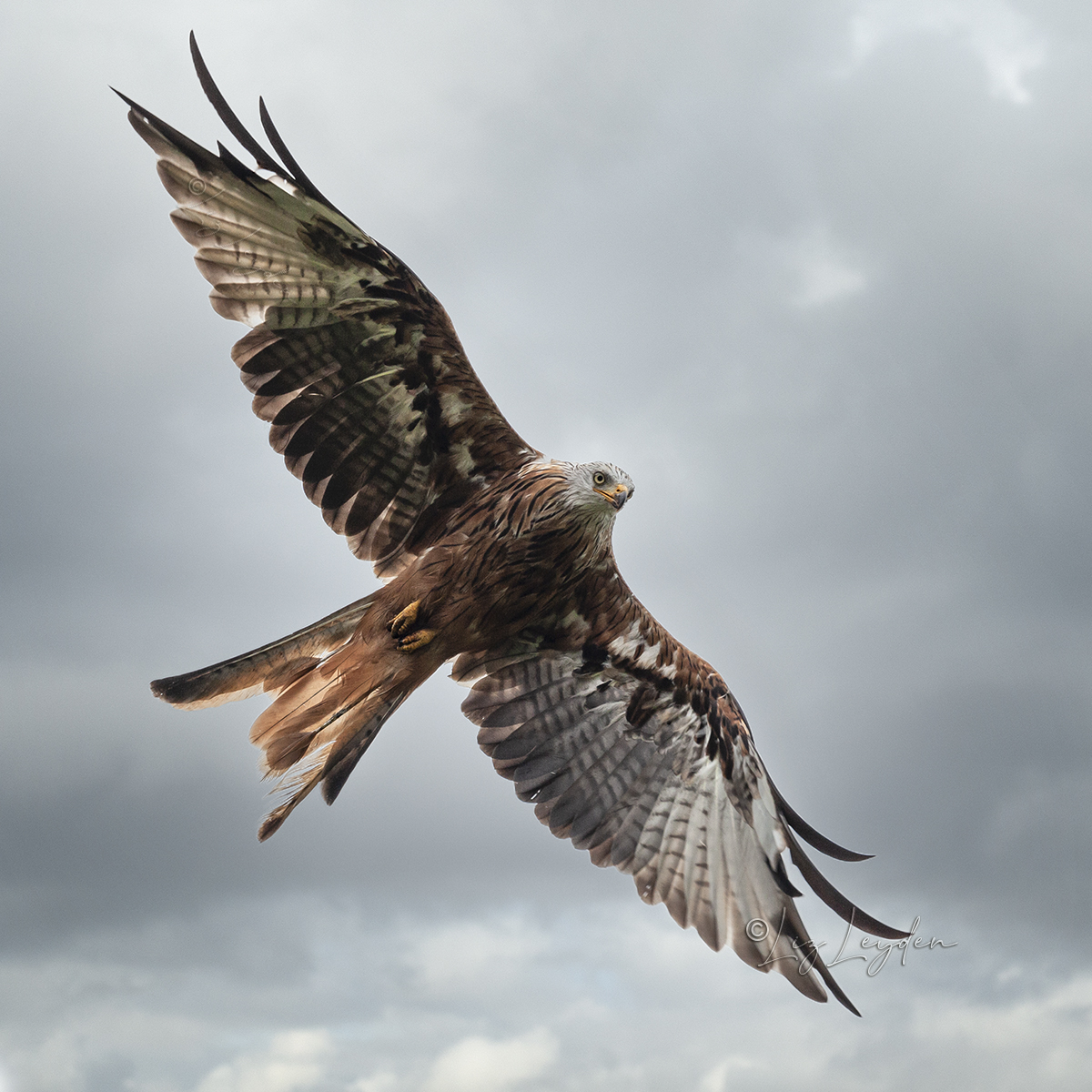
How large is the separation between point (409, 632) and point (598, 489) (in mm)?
1485

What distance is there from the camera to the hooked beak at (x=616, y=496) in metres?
6.80

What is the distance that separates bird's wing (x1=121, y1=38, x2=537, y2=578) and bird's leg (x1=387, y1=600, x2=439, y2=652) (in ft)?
1.73

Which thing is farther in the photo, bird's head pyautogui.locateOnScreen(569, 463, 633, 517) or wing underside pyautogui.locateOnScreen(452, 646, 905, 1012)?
wing underside pyautogui.locateOnScreen(452, 646, 905, 1012)

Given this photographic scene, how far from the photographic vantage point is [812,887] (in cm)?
776

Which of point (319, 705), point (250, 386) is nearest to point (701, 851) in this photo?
point (319, 705)

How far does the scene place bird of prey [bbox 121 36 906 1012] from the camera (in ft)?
22.2

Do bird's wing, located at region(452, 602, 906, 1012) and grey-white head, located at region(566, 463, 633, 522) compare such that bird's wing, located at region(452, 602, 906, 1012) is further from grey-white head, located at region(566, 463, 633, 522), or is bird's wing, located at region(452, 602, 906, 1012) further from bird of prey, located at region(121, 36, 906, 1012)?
grey-white head, located at region(566, 463, 633, 522)

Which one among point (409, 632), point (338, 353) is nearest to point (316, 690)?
point (409, 632)

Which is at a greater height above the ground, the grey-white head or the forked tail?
the grey-white head

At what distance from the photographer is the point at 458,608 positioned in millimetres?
7062

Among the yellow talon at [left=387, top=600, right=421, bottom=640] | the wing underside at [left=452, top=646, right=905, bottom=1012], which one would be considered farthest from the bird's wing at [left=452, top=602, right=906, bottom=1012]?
the yellow talon at [left=387, top=600, right=421, bottom=640]

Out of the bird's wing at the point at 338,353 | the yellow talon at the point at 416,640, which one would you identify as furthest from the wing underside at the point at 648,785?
the bird's wing at the point at 338,353

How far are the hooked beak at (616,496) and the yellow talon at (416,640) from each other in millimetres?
1365

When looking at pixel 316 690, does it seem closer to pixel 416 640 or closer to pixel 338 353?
pixel 416 640
